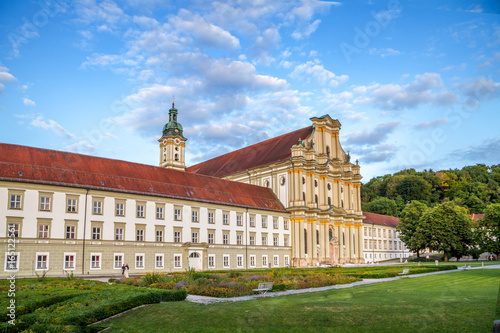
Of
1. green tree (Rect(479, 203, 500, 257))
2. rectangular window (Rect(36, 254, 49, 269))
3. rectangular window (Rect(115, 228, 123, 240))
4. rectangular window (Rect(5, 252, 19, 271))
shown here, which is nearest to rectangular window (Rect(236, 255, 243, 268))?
rectangular window (Rect(115, 228, 123, 240))

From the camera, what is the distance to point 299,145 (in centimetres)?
6444

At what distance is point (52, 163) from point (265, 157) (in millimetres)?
37491

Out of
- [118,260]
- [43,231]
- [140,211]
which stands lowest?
[118,260]

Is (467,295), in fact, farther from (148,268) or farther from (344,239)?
(344,239)

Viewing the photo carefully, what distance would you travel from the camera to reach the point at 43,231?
36.7 metres

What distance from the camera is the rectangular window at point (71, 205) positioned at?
126 ft

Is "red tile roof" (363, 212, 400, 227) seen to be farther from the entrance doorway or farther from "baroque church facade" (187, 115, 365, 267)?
the entrance doorway

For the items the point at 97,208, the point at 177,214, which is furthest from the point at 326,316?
the point at 177,214

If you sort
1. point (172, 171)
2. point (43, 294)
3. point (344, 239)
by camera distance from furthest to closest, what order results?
1. point (344, 239)
2. point (172, 171)
3. point (43, 294)

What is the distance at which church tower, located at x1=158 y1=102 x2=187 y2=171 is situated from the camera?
8494 centimetres

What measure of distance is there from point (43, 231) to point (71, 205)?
3.25m

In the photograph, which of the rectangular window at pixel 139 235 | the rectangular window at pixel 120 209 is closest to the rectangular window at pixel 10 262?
the rectangular window at pixel 120 209

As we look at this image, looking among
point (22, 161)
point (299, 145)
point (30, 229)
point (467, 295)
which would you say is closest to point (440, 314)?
point (467, 295)

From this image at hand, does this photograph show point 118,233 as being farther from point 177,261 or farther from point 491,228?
point 491,228
